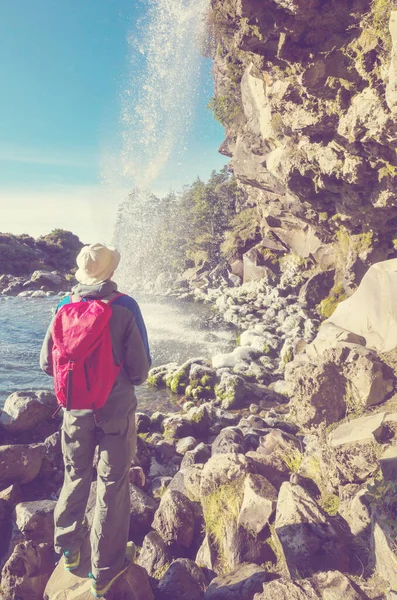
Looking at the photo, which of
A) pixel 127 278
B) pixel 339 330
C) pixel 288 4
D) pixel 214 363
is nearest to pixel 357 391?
pixel 339 330

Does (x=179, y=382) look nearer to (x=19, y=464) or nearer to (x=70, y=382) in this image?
(x=19, y=464)

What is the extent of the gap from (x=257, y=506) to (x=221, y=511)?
1.49 ft

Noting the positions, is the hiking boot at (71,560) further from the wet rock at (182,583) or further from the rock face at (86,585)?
the wet rock at (182,583)

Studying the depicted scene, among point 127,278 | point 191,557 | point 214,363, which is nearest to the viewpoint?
point 191,557

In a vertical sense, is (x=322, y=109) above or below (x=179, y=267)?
above

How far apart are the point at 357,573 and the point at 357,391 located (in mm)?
2936

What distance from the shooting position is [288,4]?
377 inches

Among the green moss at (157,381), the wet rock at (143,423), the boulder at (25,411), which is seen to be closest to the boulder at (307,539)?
the boulder at (25,411)

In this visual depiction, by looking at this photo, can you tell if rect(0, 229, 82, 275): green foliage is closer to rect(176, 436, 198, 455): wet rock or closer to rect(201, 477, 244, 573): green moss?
rect(176, 436, 198, 455): wet rock

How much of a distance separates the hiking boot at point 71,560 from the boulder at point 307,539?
1.80 m

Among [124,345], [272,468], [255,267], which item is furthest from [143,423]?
[255,267]

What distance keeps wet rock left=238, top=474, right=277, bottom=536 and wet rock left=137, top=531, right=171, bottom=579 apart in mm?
859

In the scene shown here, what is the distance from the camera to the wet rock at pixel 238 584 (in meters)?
2.97

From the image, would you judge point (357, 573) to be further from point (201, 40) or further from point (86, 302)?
point (201, 40)
